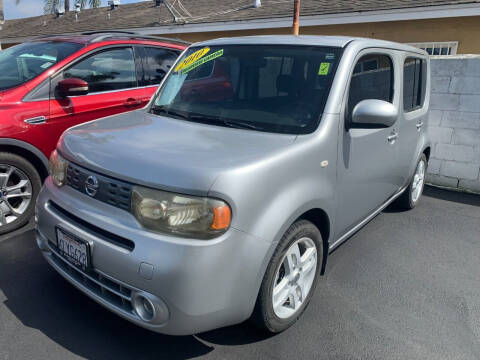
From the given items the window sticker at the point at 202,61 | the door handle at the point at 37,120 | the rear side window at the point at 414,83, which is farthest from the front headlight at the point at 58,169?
the rear side window at the point at 414,83

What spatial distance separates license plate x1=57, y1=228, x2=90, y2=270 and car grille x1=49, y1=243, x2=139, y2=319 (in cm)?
5

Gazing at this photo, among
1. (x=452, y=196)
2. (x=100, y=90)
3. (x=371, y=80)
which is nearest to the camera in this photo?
(x=371, y=80)

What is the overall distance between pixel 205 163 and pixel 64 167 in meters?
1.02

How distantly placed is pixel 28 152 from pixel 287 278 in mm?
2612

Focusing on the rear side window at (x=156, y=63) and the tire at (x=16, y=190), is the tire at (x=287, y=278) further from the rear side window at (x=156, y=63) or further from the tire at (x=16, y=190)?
the rear side window at (x=156, y=63)

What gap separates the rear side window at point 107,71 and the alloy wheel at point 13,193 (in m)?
1.06

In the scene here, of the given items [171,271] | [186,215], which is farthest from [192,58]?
[171,271]

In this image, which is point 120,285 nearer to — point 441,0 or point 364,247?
point 364,247

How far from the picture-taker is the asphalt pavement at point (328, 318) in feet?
7.51

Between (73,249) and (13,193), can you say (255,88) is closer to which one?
(73,249)

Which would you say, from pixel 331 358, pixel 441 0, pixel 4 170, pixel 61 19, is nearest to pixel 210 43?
pixel 4 170

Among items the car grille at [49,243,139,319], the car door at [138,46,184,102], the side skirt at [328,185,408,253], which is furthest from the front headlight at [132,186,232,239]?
the car door at [138,46,184,102]

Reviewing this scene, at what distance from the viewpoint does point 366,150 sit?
9.36 feet

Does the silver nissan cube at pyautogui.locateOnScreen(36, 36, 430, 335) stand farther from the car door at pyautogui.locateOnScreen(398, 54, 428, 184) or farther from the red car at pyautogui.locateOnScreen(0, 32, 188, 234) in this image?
the red car at pyautogui.locateOnScreen(0, 32, 188, 234)
